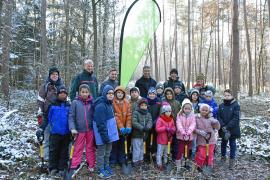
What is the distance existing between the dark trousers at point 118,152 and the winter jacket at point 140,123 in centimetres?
32

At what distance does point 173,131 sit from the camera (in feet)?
23.9

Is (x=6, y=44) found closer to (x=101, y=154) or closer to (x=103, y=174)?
(x=101, y=154)

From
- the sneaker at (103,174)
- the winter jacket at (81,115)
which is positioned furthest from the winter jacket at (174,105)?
the sneaker at (103,174)

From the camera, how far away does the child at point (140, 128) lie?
715 cm

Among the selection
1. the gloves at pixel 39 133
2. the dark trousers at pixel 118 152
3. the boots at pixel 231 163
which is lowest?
the boots at pixel 231 163

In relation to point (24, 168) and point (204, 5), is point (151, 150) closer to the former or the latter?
point (24, 168)

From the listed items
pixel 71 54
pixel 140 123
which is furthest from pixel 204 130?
pixel 71 54

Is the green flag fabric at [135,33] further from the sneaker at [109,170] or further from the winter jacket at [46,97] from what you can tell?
the sneaker at [109,170]

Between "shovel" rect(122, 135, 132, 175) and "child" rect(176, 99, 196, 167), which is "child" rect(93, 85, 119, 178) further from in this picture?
"child" rect(176, 99, 196, 167)

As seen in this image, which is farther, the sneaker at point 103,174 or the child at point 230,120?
the child at point 230,120

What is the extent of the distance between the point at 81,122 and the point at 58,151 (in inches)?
29.5

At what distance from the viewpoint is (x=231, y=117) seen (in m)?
7.98

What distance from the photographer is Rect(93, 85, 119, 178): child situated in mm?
6602

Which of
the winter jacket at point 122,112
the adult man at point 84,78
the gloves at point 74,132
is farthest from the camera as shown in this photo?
the adult man at point 84,78
